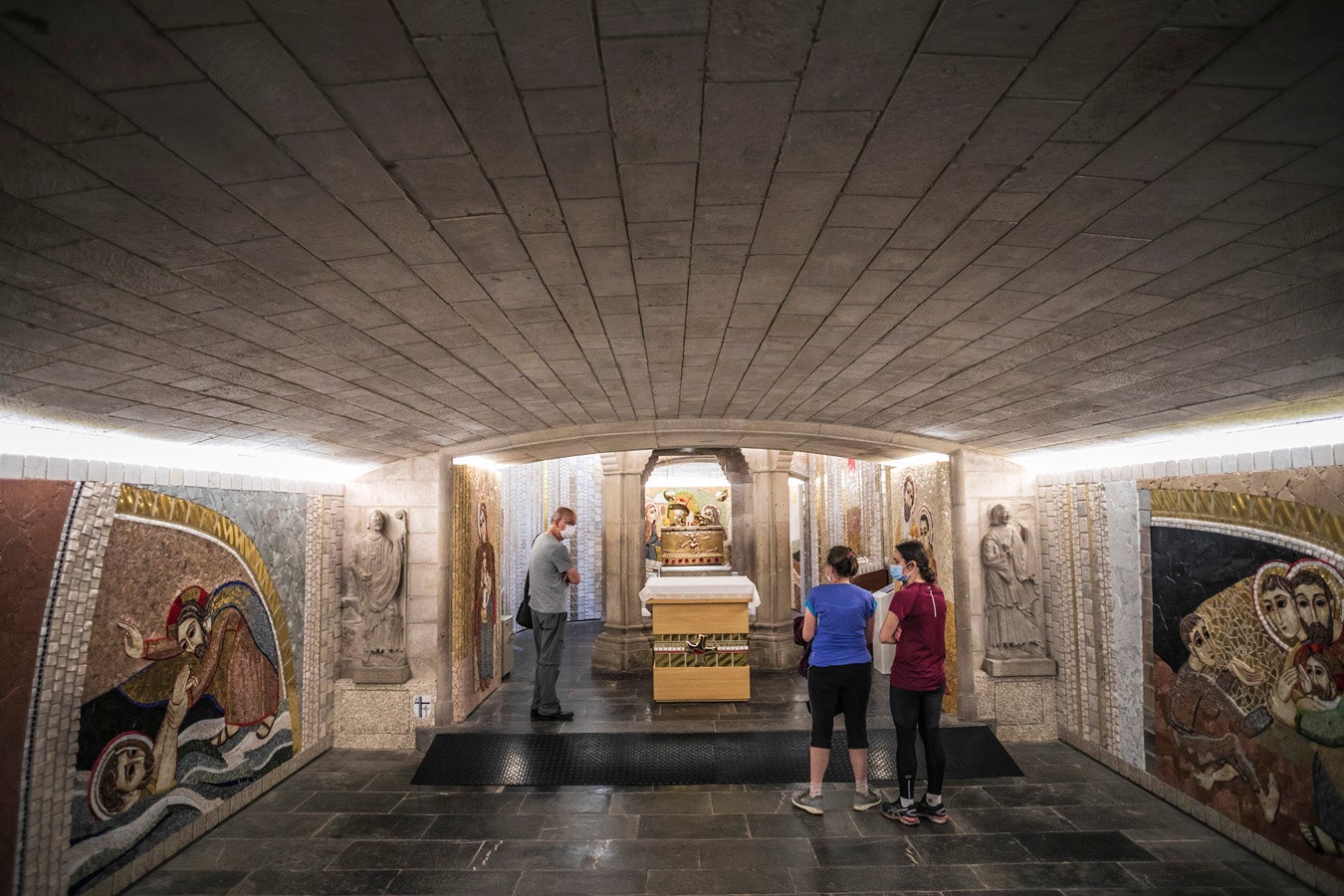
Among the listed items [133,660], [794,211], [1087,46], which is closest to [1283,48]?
[1087,46]

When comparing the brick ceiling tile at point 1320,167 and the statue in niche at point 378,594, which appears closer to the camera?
the brick ceiling tile at point 1320,167

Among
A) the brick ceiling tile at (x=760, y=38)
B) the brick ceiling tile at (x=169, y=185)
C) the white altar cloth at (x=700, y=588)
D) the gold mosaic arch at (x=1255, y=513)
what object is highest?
the brick ceiling tile at (x=760, y=38)

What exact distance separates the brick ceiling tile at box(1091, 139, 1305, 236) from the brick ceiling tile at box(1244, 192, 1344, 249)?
0.23 m

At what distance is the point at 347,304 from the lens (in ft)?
8.59

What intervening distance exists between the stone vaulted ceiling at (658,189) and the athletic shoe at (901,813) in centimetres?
290

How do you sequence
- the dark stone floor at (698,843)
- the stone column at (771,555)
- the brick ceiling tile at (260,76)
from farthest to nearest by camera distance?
the stone column at (771,555), the dark stone floor at (698,843), the brick ceiling tile at (260,76)

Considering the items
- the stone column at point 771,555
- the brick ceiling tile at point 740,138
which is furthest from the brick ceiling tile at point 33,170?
the stone column at point 771,555

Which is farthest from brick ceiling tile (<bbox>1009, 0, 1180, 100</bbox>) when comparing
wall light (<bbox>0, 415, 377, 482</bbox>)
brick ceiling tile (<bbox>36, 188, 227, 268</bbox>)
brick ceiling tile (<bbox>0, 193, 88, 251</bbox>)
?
wall light (<bbox>0, 415, 377, 482</bbox>)

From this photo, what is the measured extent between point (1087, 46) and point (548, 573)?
6.04 metres

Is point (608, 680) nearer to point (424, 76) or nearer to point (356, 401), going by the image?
point (356, 401)

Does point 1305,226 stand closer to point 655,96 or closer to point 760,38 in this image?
Result: point 760,38

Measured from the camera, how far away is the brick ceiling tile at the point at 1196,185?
5.29 ft

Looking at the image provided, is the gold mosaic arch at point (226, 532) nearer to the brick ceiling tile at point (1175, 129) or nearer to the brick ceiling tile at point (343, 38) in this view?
the brick ceiling tile at point (343, 38)

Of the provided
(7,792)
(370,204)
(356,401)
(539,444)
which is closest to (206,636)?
(7,792)
